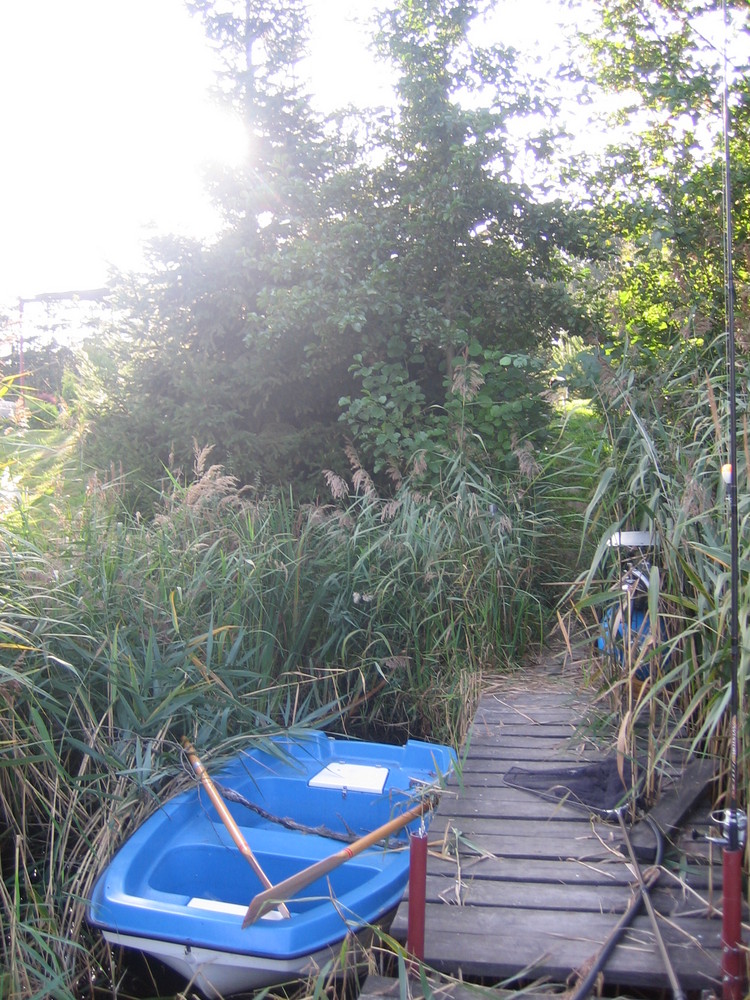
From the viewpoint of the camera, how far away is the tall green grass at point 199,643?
2.87 meters

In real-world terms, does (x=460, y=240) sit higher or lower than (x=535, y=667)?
higher

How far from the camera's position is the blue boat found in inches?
93.0

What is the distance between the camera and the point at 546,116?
6.66 metres

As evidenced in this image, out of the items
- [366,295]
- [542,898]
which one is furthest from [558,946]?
[366,295]

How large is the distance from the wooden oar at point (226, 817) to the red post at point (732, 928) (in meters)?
1.28

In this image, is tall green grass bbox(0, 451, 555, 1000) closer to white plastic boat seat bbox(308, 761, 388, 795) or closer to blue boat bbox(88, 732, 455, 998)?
blue boat bbox(88, 732, 455, 998)

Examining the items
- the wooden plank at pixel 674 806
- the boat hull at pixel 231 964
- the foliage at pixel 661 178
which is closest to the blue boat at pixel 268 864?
the boat hull at pixel 231 964

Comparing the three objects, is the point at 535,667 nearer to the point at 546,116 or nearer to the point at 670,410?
the point at 670,410

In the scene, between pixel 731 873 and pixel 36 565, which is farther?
pixel 36 565

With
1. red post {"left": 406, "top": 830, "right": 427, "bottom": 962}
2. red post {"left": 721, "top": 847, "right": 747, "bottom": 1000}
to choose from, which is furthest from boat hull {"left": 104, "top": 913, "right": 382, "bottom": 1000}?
red post {"left": 721, "top": 847, "right": 747, "bottom": 1000}

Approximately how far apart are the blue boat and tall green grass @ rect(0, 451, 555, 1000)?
157mm

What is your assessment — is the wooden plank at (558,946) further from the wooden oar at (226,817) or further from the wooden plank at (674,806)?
Result: the wooden oar at (226,817)

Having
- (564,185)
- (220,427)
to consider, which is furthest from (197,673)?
(564,185)

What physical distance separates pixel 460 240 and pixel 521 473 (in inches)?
94.2
